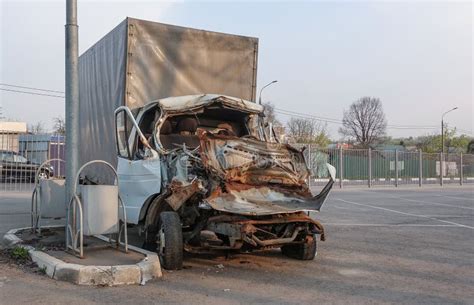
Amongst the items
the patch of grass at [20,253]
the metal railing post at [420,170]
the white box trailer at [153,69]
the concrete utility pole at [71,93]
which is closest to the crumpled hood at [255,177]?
the concrete utility pole at [71,93]

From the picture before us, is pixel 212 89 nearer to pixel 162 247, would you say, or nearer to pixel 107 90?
pixel 107 90

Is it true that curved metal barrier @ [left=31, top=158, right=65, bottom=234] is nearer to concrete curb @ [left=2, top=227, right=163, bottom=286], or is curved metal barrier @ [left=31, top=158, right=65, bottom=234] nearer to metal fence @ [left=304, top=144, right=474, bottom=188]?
concrete curb @ [left=2, top=227, right=163, bottom=286]

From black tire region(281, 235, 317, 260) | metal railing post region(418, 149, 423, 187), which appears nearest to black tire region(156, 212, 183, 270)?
black tire region(281, 235, 317, 260)

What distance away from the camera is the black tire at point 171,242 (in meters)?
6.65

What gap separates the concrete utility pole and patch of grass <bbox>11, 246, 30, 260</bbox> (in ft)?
3.01

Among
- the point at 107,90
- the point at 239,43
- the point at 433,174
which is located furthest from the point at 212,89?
the point at 433,174

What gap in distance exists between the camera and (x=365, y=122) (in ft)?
268

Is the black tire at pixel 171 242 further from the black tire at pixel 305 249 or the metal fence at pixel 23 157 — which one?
the metal fence at pixel 23 157

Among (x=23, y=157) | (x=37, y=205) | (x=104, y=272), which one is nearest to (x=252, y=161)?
(x=104, y=272)

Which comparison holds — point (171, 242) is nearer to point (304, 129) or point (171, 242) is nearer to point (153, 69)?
point (153, 69)

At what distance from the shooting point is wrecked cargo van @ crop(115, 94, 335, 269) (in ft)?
21.8

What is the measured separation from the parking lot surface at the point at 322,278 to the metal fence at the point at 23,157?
913 cm

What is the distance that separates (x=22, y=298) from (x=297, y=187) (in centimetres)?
384

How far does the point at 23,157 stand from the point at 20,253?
44.6 feet
